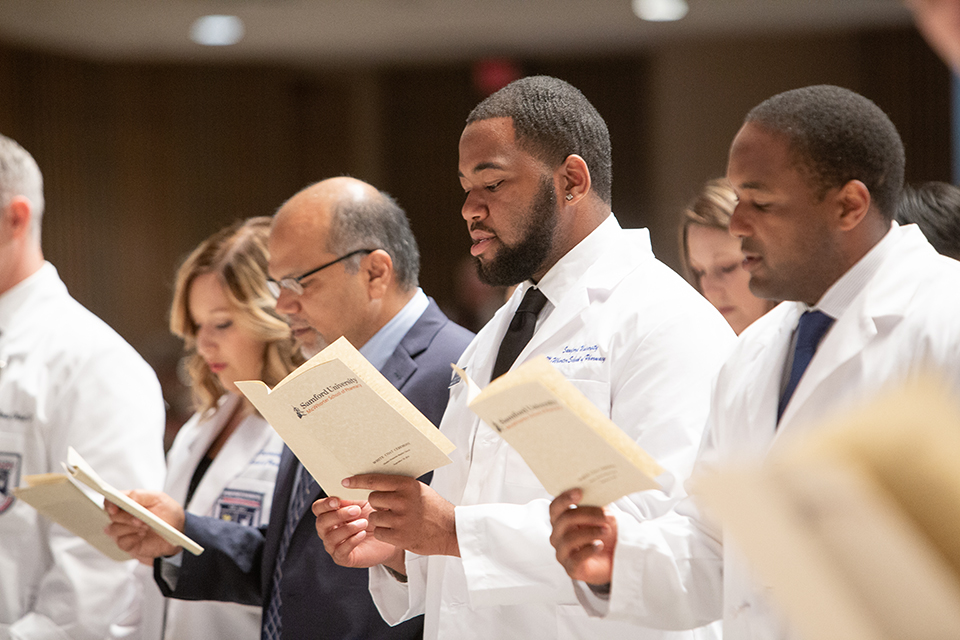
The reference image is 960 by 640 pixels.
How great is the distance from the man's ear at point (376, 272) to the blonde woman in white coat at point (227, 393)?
1.37 feet

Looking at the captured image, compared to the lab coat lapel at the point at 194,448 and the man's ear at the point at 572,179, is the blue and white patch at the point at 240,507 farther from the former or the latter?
the man's ear at the point at 572,179

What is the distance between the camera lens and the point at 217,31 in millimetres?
5977

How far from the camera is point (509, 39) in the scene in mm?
5906

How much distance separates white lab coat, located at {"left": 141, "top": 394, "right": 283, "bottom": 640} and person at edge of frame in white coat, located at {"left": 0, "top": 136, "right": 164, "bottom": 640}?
0.48 feet

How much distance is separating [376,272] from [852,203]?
1.27 m

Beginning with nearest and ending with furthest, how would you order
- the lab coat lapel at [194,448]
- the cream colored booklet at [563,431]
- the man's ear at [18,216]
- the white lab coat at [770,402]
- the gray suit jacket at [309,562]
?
the cream colored booklet at [563,431] → the white lab coat at [770,402] → the gray suit jacket at [309,562] → the lab coat lapel at [194,448] → the man's ear at [18,216]

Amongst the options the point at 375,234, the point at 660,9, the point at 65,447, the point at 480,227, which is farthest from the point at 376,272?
the point at 660,9

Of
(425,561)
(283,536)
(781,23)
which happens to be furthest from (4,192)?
(781,23)

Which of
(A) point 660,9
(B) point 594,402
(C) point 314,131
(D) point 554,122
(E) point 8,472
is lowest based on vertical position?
(E) point 8,472

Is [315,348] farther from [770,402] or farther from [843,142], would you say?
[843,142]

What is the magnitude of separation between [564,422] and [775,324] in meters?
0.56

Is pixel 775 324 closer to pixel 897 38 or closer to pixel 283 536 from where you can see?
pixel 283 536

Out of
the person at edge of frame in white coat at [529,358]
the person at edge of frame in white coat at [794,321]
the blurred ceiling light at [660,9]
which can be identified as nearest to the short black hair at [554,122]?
the person at edge of frame in white coat at [529,358]

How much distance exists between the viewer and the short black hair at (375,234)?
7.71 ft
